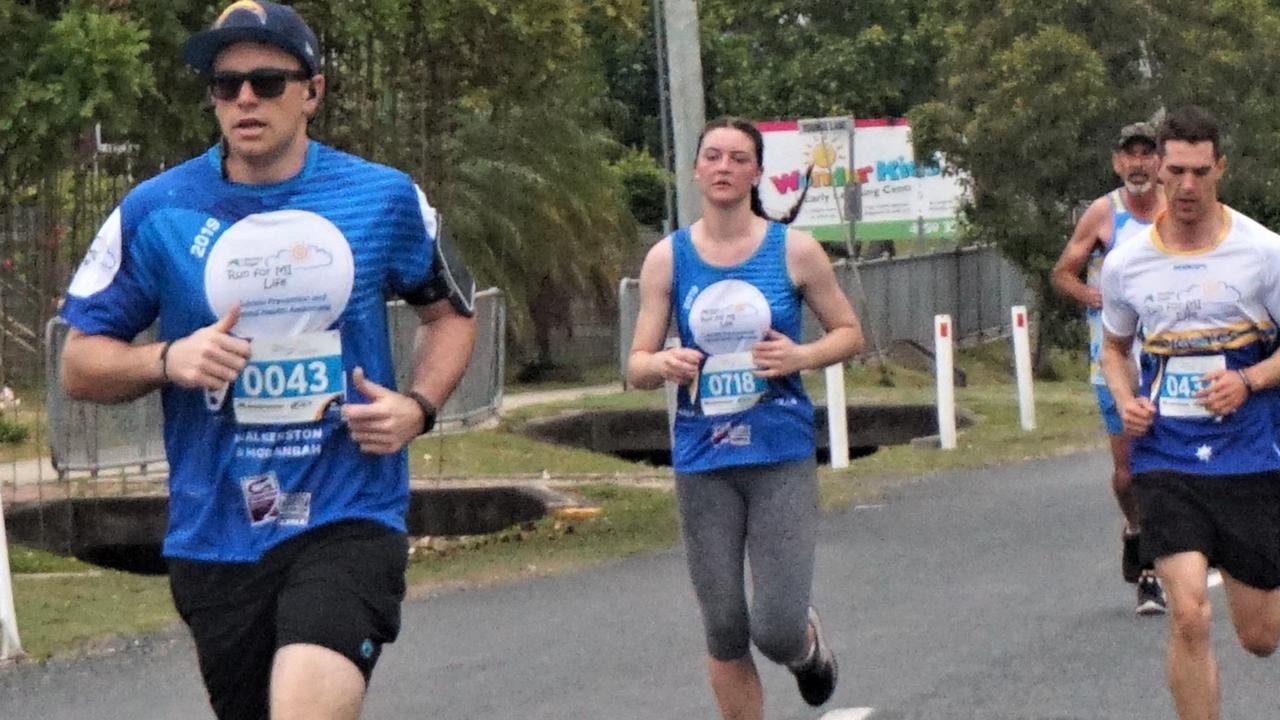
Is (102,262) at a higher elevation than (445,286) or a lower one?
higher

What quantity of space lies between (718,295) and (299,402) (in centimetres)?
247

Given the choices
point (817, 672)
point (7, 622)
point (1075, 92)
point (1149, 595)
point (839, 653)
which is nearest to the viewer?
point (817, 672)

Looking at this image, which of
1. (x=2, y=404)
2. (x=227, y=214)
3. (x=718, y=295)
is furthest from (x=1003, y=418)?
(x=227, y=214)

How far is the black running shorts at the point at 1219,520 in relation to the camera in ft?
24.0

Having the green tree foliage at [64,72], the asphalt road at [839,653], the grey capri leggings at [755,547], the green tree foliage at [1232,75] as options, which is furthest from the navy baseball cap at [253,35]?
the green tree foliage at [1232,75]

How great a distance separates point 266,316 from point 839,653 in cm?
535

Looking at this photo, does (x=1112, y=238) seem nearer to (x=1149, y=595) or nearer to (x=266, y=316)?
(x=1149, y=595)

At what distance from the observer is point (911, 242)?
181 feet

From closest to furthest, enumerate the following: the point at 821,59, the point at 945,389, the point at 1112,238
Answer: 1. the point at 1112,238
2. the point at 945,389
3. the point at 821,59

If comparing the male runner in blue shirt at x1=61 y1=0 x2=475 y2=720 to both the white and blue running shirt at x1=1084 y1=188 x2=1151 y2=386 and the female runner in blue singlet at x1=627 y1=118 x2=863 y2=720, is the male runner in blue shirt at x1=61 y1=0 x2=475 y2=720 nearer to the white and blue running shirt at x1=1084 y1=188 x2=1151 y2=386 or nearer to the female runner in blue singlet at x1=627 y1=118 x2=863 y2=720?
the female runner in blue singlet at x1=627 y1=118 x2=863 y2=720

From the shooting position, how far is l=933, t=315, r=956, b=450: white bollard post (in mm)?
20328

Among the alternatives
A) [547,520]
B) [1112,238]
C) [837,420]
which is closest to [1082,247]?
[1112,238]

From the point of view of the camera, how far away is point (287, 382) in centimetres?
507

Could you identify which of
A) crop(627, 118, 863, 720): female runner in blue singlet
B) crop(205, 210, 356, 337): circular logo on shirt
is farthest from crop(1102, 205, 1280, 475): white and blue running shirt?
crop(205, 210, 356, 337): circular logo on shirt
